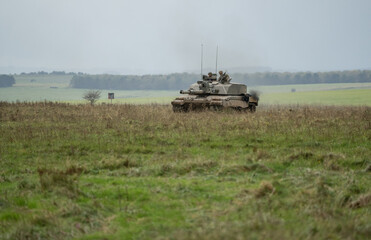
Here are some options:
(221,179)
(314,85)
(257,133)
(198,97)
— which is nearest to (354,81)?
(314,85)

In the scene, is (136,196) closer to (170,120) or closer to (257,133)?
(257,133)

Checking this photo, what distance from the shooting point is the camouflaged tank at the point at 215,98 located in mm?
30078

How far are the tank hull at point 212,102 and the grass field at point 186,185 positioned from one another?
10.0m

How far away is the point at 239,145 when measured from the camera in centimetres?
1666

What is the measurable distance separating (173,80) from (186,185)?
120095 millimetres

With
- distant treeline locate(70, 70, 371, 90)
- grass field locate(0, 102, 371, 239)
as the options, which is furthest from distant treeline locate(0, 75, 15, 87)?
grass field locate(0, 102, 371, 239)

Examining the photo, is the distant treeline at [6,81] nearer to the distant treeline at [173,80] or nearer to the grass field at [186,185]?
the distant treeline at [173,80]

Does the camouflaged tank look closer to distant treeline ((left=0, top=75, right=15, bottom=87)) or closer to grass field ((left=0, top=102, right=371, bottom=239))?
grass field ((left=0, top=102, right=371, bottom=239))

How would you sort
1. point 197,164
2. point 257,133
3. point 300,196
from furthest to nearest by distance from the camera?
point 257,133 < point 197,164 < point 300,196

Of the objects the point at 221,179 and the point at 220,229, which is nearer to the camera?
the point at 220,229

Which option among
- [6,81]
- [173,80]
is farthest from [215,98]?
[6,81]

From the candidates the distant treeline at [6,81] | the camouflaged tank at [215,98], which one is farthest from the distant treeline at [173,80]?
the camouflaged tank at [215,98]

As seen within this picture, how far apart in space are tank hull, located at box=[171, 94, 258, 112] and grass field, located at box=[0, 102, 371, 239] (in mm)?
10030

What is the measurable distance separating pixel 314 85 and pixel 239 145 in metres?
108
